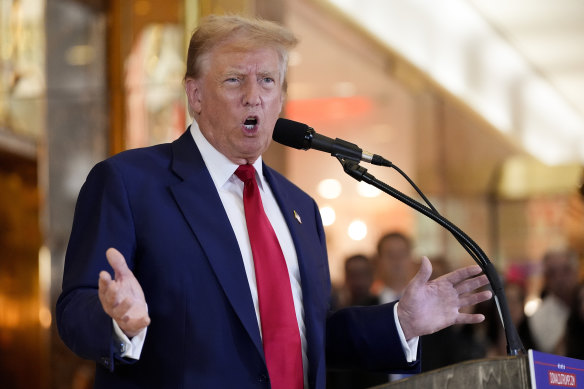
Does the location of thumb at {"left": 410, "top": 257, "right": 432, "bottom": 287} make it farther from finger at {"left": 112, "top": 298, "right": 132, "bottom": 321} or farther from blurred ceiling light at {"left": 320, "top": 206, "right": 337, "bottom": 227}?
blurred ceiling light at {"left": 320, "top": 206, "right": 337, "bottom": 227}

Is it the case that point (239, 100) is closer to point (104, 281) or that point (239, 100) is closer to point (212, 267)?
point (212, 267)

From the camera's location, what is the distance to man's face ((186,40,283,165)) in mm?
2084

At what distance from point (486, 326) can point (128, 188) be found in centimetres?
376

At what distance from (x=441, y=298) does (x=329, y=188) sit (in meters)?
4.56

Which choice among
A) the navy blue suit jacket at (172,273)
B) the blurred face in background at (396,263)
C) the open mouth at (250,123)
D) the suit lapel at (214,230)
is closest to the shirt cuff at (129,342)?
the navy blue suit jacket at (172,273)

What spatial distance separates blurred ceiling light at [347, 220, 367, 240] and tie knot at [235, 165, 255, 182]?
4677 mm

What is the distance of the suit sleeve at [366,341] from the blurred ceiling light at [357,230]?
4.53 metres

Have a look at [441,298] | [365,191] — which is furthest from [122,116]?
[441,298]

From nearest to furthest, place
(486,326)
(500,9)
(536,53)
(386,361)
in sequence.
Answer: (386,361), (486,326), (500,9), (536,53)

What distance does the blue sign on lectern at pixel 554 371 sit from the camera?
1.57 m

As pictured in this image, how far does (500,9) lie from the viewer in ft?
25.5

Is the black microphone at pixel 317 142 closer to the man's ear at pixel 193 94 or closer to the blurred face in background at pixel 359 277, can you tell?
the man's ear at pixel 193 94

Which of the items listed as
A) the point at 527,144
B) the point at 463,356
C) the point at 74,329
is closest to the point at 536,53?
the point at 527,144

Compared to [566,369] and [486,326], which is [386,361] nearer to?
[566,369]
